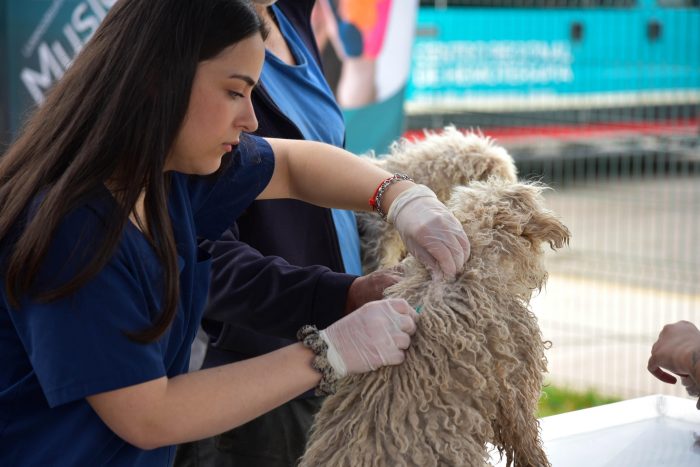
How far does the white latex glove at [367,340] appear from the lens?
1.58m

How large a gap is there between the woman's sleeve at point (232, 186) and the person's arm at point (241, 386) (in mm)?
403

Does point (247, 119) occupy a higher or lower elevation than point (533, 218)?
higher

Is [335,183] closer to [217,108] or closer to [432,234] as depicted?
[432,234]

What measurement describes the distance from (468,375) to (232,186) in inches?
23.2

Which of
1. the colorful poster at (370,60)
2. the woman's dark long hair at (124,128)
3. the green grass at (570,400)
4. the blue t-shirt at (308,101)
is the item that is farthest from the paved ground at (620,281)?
the woman's dark long hair at (124,128)

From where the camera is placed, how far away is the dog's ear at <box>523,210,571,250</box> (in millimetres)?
1719

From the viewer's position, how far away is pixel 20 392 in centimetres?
147

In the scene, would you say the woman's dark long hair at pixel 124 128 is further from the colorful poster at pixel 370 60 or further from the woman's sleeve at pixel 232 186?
the colorful poster at pixel 370 60

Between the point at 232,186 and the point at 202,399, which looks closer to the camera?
the point at 202,399

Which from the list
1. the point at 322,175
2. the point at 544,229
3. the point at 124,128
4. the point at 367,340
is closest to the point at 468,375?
the point at 367,340

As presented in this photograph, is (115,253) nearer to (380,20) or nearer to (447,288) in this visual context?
(447,288)

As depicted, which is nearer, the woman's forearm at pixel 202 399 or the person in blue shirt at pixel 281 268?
the woman's forearm at pixel 202 399

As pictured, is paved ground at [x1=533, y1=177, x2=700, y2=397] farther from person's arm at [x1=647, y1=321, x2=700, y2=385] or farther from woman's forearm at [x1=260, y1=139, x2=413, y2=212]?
woman's forearm at [x1=260, y1=139, x2=413, y2=212]

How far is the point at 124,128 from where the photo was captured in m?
1.44
